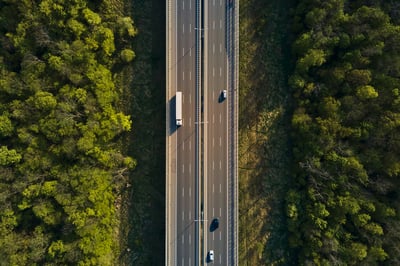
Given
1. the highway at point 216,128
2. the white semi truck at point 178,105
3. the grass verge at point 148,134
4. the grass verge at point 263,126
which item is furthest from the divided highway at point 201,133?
the grass verge at point 263,126

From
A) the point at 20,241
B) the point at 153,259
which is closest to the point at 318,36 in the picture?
the point at 153,259

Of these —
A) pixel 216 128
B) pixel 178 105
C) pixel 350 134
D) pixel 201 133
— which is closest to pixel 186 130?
pixel 201 133

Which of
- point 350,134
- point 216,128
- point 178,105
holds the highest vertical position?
point 178,105

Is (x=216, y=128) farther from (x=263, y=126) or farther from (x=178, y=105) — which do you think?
(x=263, y=126)

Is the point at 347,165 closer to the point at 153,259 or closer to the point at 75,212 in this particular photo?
the point at 153,259

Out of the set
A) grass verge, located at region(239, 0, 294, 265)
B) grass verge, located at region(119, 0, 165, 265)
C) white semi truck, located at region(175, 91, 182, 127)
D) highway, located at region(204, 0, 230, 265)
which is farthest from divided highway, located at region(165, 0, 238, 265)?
grass verge, located at region(239, 0, 294, 265)

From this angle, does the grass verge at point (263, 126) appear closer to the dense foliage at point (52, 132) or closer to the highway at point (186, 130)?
the highway at point (186, 130)

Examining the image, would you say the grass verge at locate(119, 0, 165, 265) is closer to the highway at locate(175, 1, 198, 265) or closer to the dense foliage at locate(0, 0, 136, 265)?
the highway at locate(175, 1, 198, 265)
